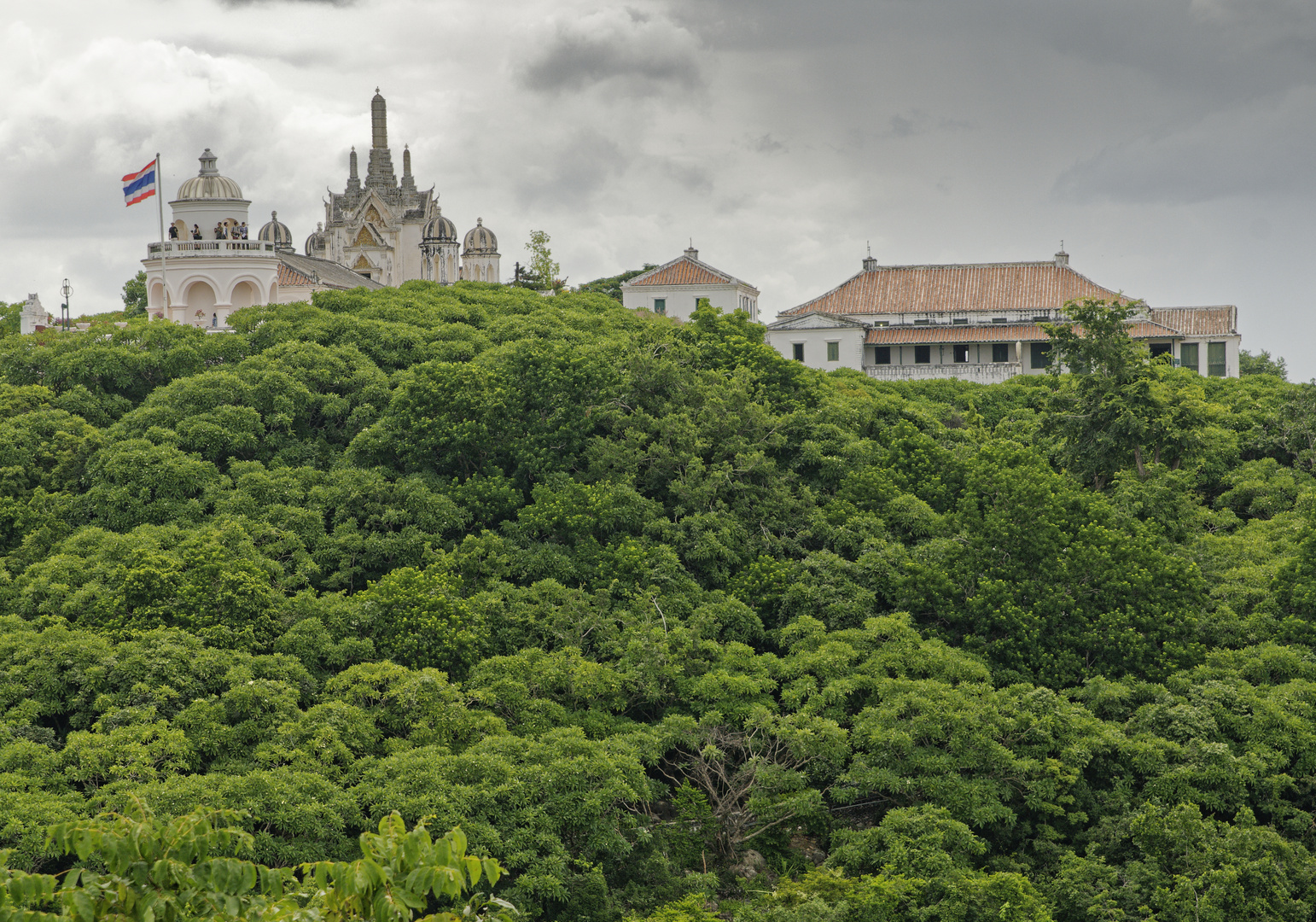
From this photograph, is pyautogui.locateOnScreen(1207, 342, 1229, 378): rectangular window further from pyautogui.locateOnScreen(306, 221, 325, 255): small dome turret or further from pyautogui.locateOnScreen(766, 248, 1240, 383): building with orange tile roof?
pyautogui.locateOnScreen(306, 221, 325, 255): small dome turret

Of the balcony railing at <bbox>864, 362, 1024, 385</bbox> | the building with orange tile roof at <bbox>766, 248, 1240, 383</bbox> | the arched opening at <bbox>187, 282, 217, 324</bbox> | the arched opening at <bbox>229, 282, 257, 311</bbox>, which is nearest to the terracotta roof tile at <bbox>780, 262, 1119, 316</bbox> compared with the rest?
the building with orange tile roof at <bbox>766, 248, 1240, 383</bbox>

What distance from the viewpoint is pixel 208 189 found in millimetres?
47594

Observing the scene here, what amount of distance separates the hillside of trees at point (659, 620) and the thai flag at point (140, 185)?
7.03 m

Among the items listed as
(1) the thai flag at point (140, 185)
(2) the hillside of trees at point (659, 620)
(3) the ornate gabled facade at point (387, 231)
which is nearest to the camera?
(2) the hillside of trees at point (659, 620)

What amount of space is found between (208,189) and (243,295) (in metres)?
4.00

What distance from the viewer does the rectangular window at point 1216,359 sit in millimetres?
58781

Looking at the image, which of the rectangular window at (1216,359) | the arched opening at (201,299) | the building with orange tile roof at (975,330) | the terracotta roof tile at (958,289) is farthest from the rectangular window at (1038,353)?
the arched opening at (201,299)

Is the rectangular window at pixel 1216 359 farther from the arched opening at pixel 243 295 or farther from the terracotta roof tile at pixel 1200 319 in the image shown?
the arched opening at pixel 243 295

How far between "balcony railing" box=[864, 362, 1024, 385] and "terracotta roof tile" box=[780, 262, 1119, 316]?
2822mm

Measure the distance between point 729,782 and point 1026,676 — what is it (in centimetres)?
812

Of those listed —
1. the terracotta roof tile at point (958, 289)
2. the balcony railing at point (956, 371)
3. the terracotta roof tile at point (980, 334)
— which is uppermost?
the terracotta roof tile at point (958, 289)

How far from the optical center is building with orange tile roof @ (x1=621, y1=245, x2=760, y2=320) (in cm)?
6181

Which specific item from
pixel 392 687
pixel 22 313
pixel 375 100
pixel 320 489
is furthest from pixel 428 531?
pixel 375 100

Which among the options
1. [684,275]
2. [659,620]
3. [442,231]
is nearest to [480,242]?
[442,231]
